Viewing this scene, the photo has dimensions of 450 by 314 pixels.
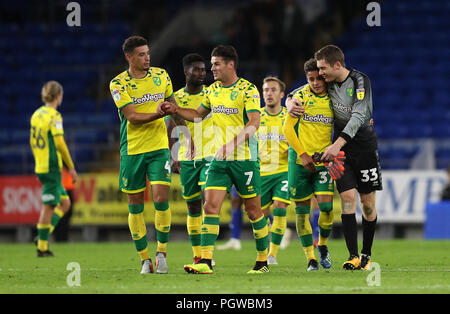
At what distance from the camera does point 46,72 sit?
23.6 metres

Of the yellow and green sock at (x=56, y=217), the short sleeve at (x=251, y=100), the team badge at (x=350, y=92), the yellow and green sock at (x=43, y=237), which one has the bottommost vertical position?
the yellow and green sock at (x=43, y=237)

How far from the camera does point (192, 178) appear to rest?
9.48 metres

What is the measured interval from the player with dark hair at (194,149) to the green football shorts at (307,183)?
96cm

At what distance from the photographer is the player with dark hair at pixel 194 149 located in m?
9.38

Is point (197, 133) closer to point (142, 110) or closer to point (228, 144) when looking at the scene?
point (142, 110)

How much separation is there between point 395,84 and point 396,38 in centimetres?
195

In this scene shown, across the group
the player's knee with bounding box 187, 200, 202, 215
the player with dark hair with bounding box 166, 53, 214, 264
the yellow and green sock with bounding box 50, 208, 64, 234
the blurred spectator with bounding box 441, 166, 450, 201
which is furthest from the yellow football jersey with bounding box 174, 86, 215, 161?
the blurred spectator with bounding box 441, 166, 450, 201

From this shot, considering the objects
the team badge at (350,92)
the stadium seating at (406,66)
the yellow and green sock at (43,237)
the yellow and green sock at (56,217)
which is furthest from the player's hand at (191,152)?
the stadium seating at (406,66)

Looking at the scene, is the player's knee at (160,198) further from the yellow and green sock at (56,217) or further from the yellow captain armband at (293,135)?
the yellow and green sock at (56,217)

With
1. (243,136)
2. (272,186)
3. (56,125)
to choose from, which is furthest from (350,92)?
(56,125)

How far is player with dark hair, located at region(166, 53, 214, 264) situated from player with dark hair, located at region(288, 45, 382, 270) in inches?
47.7

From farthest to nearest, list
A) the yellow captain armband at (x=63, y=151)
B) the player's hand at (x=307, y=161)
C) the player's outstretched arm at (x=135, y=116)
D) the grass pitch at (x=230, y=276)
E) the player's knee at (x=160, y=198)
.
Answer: the yellow captain armband at (x=63, y=151) < the player's hand at (x=307, y=161) < the player's knee at (x=160, y=198) < the player's outstretched arm at (x=135, y=116) < the grass pitch at (x=230, y=276)

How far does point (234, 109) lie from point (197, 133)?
1.24 metres

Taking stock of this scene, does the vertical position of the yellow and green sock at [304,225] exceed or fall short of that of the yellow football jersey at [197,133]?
it falls short
